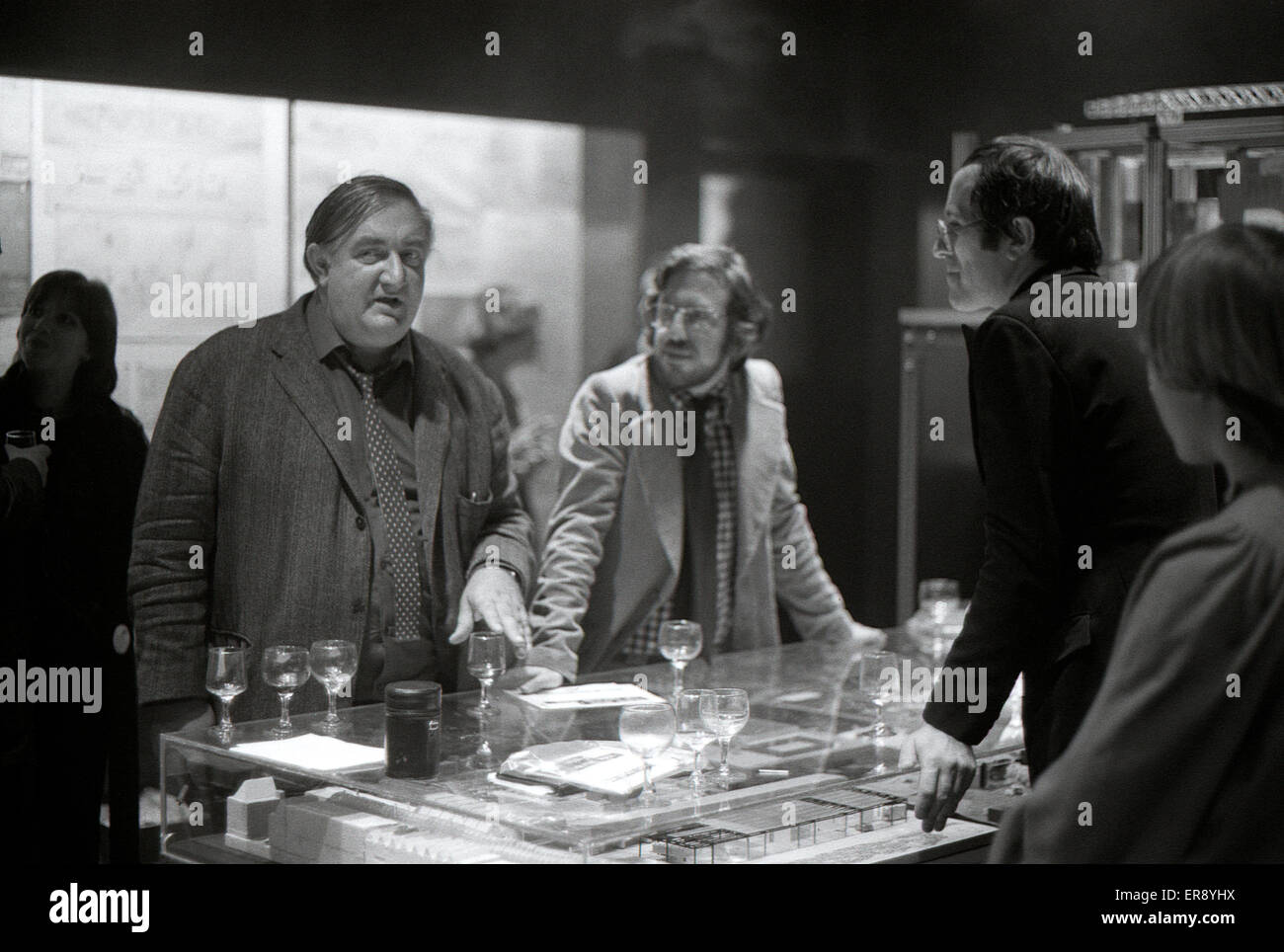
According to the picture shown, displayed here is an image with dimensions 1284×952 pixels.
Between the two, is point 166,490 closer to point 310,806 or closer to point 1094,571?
point 310,806

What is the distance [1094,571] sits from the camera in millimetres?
2570

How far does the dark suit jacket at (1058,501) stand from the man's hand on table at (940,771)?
0.02 m

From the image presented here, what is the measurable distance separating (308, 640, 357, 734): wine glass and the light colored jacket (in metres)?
0.86

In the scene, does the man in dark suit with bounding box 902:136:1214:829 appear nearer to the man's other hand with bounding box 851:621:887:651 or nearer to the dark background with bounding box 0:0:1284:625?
the man's other hand with bounding box 851:621:887:651

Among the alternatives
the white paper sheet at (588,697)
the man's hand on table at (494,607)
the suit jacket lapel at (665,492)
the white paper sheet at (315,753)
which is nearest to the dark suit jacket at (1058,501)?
the white paper sheet at (588,697)

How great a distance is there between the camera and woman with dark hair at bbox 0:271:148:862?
3289 mm

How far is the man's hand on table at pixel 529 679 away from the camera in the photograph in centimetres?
337

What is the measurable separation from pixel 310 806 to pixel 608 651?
142 cm

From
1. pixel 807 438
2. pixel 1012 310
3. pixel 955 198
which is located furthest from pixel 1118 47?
pixel 1012 310

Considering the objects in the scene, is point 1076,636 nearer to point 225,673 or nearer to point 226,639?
point 225,673

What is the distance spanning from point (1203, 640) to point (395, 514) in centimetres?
210

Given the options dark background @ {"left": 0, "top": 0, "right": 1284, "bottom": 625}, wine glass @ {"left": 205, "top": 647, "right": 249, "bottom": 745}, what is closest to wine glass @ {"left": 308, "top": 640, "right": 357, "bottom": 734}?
wine glass @ {"left": 205, "top": 647, "right": 249, "bottom": 745}

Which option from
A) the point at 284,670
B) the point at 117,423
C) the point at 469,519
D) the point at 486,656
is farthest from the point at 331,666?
the point at 117,423

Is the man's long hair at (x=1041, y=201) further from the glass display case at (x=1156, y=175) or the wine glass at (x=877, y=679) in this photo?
the glass display case at (x=1156, y=175)
